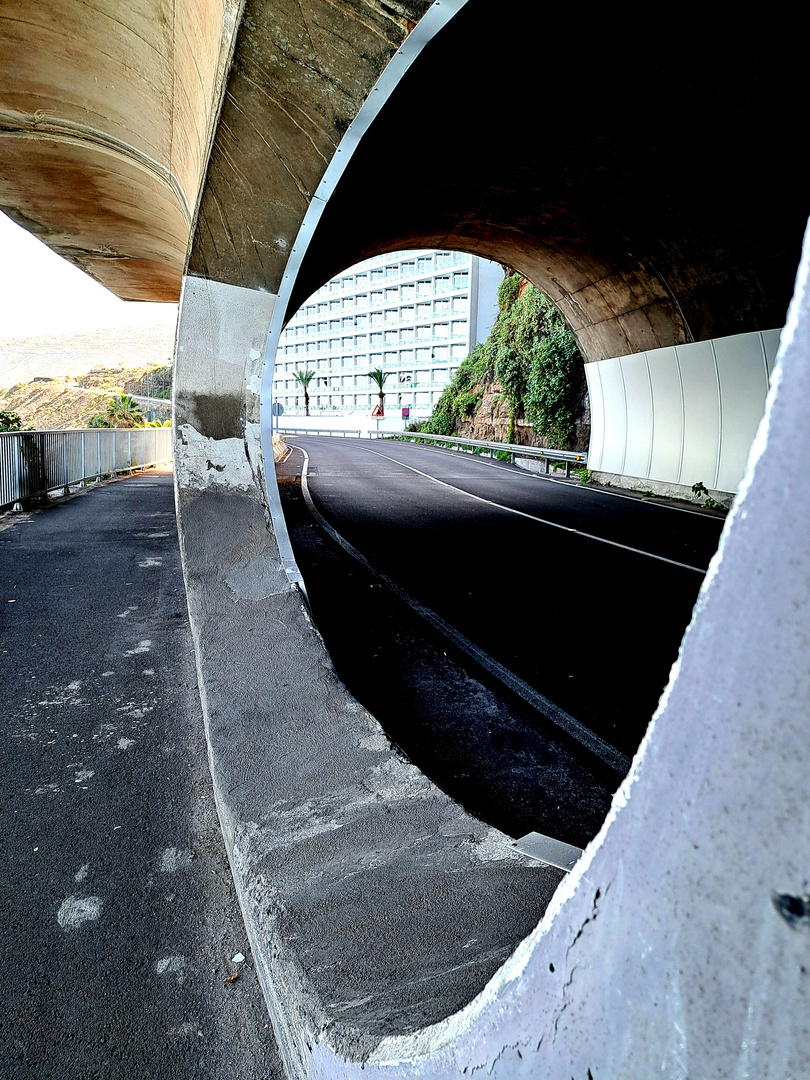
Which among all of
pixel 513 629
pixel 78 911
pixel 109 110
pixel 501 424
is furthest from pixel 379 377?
pixel 78 911

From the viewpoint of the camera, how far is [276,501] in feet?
21.4

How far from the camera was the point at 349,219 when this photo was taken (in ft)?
37.9

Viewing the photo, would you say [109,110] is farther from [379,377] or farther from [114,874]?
[379,377]

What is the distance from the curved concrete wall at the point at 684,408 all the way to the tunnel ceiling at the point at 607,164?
65cm

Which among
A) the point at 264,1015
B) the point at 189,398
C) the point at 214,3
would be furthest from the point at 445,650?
the point at 214,3

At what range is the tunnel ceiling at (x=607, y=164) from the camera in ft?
28.3

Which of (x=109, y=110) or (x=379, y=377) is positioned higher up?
(x=379, y=377)

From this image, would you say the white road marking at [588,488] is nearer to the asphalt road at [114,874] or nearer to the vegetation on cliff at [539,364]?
the vegetation on cliff at [539,364]

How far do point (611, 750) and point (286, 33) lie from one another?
208 inches

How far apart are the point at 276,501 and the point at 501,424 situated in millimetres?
41560

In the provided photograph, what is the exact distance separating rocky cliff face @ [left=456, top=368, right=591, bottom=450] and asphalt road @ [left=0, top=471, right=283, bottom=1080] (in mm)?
26760

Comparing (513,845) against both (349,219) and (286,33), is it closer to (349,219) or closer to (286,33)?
(286,33)

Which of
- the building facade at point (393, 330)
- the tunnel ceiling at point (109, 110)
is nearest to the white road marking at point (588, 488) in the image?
the tunnel ceiling at point (109, 110)

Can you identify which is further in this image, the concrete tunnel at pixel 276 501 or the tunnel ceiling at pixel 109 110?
the tunnel ceiling at pixel 109 110
